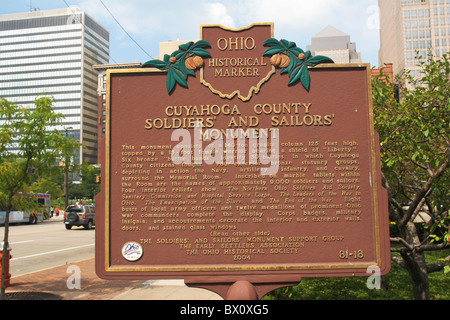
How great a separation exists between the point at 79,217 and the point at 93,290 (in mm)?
18429

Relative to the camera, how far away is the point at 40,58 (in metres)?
112

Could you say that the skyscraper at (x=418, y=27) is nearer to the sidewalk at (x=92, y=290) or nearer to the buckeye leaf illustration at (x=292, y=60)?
the sidewalk at (x=92, y=290)

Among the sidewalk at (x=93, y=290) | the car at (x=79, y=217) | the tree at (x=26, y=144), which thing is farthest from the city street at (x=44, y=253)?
the car at (x=79, y=217)

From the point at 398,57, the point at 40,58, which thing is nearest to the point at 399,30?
the point at 398,57

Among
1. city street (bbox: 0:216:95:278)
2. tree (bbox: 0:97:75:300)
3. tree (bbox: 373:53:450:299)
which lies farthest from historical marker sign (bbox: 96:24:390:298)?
city street (bbox: 0:216:95:278)

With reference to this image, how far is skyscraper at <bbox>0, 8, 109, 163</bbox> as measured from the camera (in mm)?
108312

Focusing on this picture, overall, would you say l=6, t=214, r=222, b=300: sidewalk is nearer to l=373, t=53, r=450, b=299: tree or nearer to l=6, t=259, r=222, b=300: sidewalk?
l=6, t=259, r=222, b=300: sidewalk

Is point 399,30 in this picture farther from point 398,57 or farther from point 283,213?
point 283,213

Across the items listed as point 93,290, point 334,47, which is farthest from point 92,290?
point 334,47

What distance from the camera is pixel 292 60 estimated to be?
13.6 ft

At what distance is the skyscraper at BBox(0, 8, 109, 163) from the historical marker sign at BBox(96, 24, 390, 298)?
365 feet

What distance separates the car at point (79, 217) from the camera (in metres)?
25.0

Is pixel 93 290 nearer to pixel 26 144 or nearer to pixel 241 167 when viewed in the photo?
pixel 26 144
